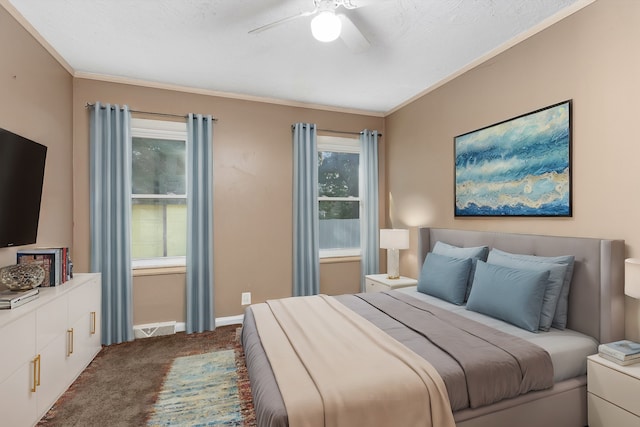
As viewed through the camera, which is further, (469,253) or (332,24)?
(469,253)

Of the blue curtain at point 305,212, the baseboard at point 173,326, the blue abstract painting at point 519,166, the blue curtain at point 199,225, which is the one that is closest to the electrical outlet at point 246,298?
the baseboard at point 173,326

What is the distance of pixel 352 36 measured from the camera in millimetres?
2164

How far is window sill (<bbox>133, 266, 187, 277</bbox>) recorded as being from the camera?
3.55 meters

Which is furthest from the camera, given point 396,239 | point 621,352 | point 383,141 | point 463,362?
point 383,141

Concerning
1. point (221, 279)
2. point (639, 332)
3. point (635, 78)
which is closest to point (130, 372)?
point (221, 279)

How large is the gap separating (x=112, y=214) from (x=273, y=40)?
2.45 meters

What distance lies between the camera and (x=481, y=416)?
1.63m

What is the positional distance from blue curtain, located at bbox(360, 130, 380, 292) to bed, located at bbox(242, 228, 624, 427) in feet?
6.42

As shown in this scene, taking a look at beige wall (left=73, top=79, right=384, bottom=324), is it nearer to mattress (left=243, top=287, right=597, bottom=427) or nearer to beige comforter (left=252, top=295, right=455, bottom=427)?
mattress (left=243, top=287, right=597, bottom=427)

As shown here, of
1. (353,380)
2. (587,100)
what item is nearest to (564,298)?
(587,100)

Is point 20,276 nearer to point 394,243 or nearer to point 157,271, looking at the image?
point 157,271

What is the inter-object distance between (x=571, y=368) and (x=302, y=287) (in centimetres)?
283

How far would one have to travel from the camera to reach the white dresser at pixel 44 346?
1781 millimetres

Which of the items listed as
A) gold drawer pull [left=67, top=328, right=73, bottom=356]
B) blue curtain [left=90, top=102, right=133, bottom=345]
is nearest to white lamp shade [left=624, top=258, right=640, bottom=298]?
gold drawer pull [left=67, top=328, right=73, bottom=356]
